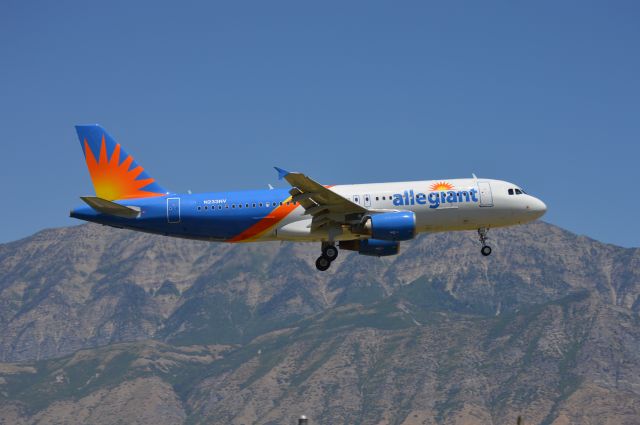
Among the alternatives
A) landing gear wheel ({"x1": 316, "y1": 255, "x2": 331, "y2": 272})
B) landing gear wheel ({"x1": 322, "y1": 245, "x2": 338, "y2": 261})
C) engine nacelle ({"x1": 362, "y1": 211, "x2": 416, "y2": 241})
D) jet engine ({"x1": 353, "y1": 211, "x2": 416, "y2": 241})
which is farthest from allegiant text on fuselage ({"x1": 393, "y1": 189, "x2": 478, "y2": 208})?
landing gear wheel ({"x1": 316, "y1": 255, "x2": 331, "y2": 272})

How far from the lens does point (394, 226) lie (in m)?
84.8

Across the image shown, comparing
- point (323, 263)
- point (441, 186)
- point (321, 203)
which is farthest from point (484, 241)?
point (321, 203)

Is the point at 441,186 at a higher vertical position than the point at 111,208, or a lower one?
higher

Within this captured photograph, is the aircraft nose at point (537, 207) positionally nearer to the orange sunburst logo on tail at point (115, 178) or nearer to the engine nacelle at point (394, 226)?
the engine nacelle at point (394, 226)

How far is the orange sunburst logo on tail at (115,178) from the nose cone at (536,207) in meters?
29.0

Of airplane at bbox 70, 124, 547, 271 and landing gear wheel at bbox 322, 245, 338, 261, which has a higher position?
airplane at bbox 70, 124, 547, 271

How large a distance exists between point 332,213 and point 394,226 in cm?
486

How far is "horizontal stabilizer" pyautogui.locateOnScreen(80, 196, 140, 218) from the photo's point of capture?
86.2m

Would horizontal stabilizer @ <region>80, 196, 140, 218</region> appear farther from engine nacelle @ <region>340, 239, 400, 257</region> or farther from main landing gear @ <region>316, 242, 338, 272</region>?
engine nacelle @ <region>340, 239, 400, 257</region>

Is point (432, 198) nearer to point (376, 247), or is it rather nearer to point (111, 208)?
point (376, 247)

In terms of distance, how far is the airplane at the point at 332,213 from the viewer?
8638cm

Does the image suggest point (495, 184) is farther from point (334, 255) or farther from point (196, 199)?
point (196, 199)

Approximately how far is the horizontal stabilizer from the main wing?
12.4 metres

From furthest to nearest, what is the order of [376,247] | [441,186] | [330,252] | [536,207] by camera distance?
1. [536,207]
2. [376,247]
3. [330,252]
4. [441,186]
